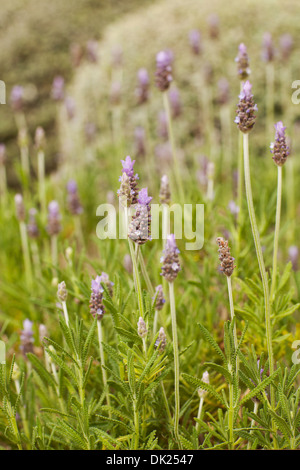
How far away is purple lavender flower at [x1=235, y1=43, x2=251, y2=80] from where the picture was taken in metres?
1.70

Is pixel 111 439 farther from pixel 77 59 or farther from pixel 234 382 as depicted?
pixel 77 59

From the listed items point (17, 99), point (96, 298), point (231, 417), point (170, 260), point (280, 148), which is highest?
point (17, 99)

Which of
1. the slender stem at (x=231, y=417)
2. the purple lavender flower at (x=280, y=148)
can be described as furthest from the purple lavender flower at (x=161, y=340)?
the purple lavender flower at (x=280, y=148)

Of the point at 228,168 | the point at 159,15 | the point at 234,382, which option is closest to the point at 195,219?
the point at 234,382

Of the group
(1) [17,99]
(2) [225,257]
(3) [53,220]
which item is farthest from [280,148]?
(1) [17,99]

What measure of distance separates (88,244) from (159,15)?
2714 millimetres

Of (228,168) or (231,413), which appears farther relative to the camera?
(228,168)

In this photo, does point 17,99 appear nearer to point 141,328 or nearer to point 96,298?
point 96,298

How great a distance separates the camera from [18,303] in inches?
94.8

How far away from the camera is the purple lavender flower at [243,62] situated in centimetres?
170

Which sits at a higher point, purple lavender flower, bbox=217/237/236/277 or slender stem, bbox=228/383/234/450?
purple lavender flower, bbox=217/237/236/277


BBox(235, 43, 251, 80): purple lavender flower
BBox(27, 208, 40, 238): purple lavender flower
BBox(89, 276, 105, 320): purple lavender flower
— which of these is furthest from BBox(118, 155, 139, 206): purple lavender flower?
BBox(27, 208, 40, 238): purple lavender flower

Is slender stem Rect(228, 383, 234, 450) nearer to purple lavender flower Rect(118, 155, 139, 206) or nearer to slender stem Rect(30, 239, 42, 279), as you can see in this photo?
purple lavender flower Rect(118, 155, 139, 206)

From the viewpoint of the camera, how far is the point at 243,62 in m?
1.72
